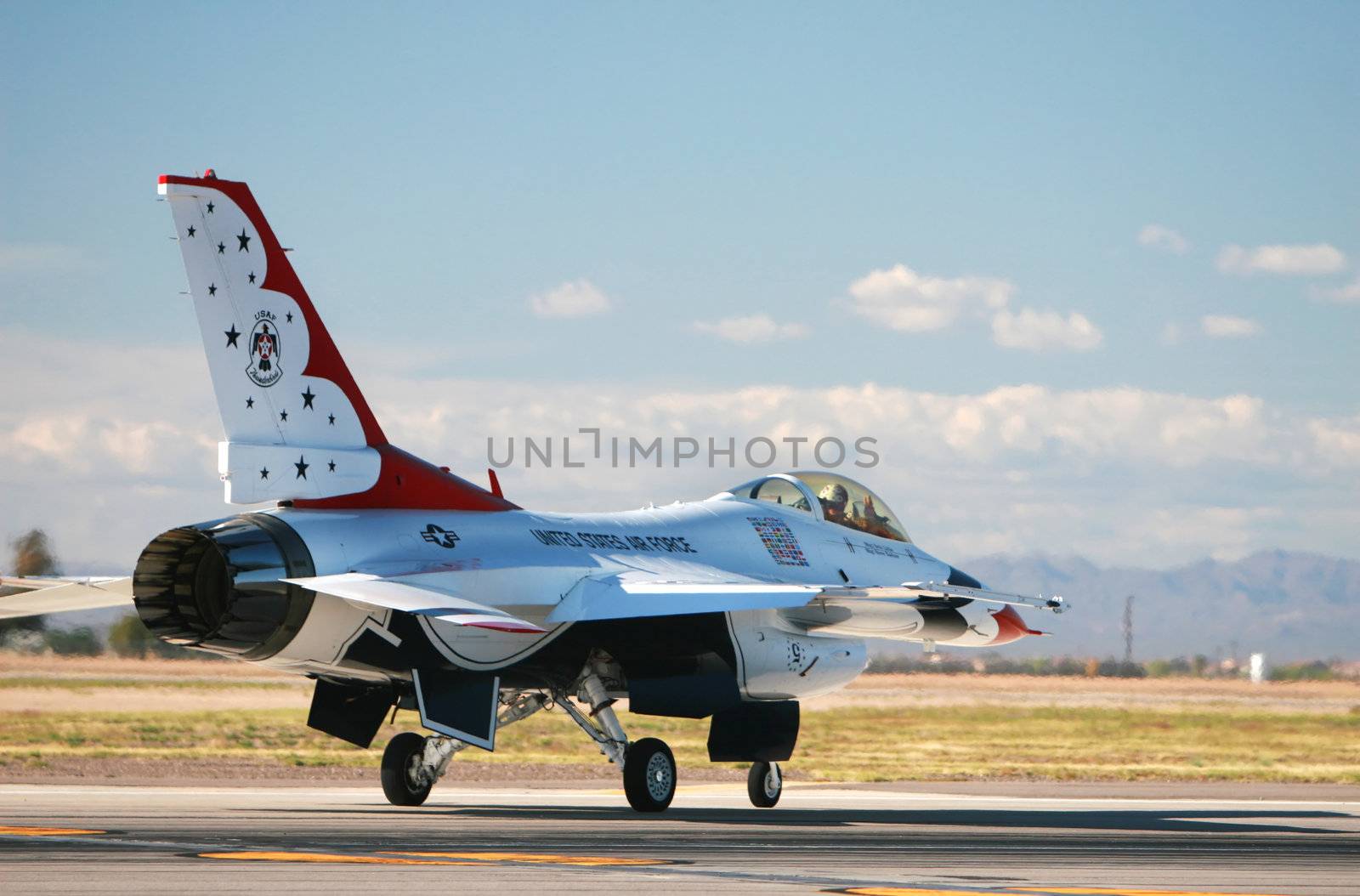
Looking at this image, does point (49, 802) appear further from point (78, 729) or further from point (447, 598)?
point (78, 729)

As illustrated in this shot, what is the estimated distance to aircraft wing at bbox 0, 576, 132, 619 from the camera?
17344mm

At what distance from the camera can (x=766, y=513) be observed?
20719 millimetres

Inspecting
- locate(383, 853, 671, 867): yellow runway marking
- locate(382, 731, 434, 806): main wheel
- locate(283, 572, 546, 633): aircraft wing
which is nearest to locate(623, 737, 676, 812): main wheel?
locate(382, 731, 434, 806): main wheel

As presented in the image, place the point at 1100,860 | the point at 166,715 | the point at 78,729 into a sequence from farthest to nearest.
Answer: the point at 166,715
the point at 78,729
the point at 1100,860

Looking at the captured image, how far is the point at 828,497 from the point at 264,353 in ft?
26.2

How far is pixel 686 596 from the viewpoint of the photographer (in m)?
16.8

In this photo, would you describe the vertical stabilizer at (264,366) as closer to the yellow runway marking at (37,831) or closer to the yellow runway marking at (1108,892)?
the yellow runway marking at (37,831)

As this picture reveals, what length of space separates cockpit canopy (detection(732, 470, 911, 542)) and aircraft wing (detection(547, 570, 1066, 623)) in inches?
140

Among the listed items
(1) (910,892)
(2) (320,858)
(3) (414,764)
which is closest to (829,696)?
(3) (414,764)

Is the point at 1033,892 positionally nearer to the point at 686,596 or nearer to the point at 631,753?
the point at 686,596

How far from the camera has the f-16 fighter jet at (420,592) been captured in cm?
1528

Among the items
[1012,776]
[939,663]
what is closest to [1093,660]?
[939,663]

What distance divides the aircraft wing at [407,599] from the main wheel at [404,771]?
290 cm

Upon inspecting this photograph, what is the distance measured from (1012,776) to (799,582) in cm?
932
